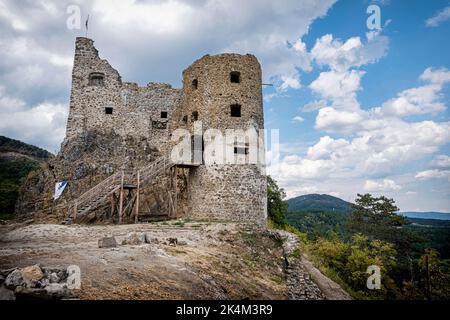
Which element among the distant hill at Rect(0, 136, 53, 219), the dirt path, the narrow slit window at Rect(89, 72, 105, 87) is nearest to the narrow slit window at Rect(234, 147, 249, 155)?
the dirt path

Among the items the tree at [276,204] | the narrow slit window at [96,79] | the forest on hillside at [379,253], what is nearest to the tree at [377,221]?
the forest on hillside at [379,253]

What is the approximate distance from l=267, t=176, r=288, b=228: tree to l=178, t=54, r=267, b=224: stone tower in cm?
963

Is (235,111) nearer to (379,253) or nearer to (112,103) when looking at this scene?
(112,103)

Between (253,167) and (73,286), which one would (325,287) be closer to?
(253,167)

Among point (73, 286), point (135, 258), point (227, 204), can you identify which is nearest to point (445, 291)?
point (227, 204)

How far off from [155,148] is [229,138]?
268 inches

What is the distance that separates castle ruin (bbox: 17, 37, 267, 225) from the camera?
17.2 meters

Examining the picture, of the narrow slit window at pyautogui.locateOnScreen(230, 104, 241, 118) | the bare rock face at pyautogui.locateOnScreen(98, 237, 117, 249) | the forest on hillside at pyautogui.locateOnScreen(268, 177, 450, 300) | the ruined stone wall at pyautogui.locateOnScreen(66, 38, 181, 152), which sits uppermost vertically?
the ruined stone wall at pyautogui.locateOnScreen(66, 38, 181, 152)

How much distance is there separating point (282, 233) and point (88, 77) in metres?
16.4

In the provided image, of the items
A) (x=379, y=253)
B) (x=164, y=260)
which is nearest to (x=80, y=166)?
(x=164, y=260)

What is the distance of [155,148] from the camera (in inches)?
872

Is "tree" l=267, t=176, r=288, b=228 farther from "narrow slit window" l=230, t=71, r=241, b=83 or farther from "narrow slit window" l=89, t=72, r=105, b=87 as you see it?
"narrow slit window" l=89, t=72, r=105, b=87

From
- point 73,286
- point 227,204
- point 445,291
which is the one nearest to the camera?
point 73,286

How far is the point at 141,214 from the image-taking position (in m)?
17.9
